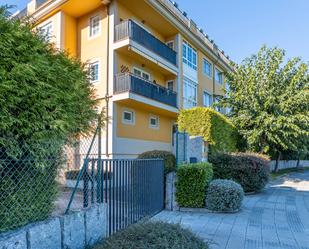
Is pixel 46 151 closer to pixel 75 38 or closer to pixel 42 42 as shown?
pixel 42 42

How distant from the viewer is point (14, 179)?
4.36 m

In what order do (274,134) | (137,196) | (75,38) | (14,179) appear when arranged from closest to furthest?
(14,179)
(137,196)
(75,38)
(274,134)

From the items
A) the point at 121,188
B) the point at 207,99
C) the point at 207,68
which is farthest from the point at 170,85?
the point at 121,188

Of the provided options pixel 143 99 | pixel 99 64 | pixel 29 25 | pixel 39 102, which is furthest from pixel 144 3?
pixel 39 102

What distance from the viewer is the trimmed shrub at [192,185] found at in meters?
9.36

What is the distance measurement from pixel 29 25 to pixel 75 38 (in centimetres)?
1412

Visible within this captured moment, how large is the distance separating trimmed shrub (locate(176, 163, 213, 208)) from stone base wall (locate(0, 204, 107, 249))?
4.19 metres

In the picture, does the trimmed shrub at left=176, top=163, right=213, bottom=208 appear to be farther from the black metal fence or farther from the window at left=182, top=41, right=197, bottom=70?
the window at left=182, top=41, right=197, bottom=70

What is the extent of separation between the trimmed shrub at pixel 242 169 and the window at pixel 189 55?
36.4ft

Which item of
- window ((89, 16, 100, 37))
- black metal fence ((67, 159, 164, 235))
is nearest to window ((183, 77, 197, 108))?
window ((89, 16, 100, 37))

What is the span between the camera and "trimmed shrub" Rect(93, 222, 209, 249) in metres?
3.83

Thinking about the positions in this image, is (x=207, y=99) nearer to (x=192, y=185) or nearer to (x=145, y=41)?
(x=145, y=41)

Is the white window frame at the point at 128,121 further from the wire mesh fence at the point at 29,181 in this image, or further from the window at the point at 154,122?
the wire mesh fence at the point at 29,181

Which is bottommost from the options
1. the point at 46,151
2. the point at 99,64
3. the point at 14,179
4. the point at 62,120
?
the point at 14,179
